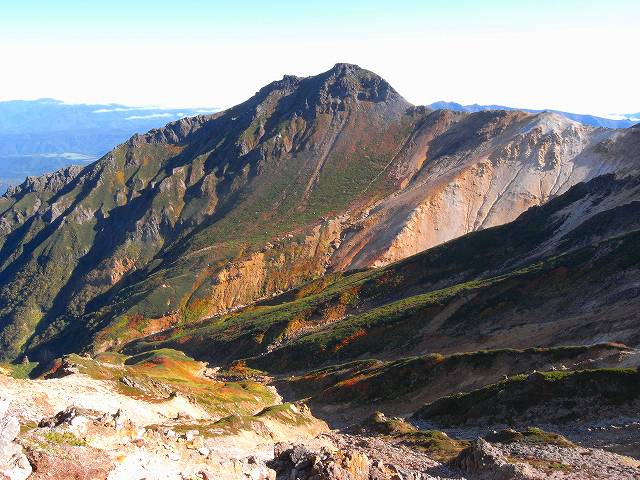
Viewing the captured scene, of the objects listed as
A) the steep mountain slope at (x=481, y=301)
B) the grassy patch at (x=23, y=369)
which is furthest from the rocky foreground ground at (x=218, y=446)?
the grassy patch at (x=23, y=369)

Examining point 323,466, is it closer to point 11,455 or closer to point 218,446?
point 11,455

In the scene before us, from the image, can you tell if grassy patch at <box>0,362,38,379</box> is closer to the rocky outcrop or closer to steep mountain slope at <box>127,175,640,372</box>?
steep mountain slope at <box>127,175,640,372</box>

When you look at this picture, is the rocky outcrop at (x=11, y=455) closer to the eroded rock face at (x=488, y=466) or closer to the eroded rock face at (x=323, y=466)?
the eroded rock face at (x=323, y=466)

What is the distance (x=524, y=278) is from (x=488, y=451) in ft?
204

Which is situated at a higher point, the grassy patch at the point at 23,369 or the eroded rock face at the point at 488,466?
the eroded rock face at the point at 488,466

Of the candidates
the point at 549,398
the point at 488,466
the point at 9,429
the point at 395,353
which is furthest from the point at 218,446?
the point at 395,353

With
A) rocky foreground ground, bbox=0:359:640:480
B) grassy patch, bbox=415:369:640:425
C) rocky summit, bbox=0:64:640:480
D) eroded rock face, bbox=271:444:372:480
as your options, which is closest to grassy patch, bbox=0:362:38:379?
rocky summit, bbox=0:64:640:480

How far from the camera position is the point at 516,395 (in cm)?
4422

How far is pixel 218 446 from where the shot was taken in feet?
117

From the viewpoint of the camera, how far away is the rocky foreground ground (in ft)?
60.7

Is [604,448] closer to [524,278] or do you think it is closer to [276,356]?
[524,278]

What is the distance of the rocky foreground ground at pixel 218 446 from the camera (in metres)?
18.5

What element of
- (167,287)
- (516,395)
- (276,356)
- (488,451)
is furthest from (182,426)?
(167,287)

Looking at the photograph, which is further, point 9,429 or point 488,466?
point 488,466
